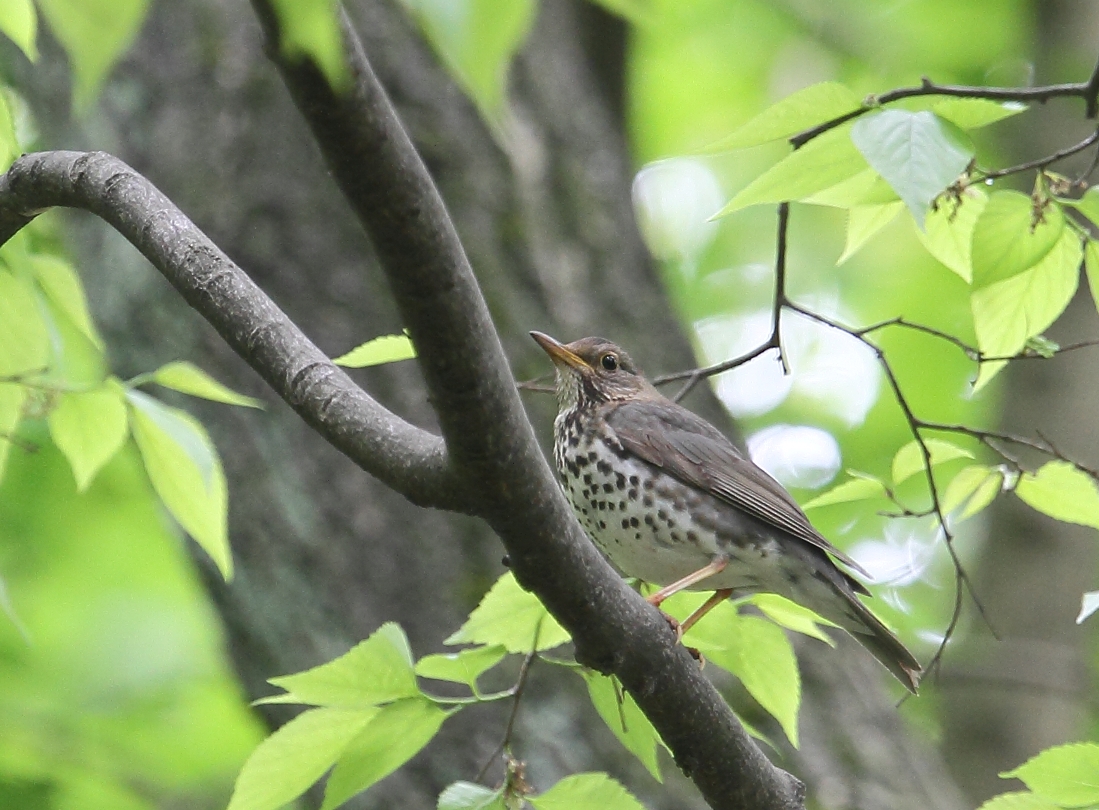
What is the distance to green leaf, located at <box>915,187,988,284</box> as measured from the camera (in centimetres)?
288

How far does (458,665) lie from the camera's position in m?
2.55

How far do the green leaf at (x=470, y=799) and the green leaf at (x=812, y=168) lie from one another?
131 cm

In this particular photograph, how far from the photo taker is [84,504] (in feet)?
25.3

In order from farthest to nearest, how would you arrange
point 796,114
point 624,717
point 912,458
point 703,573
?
point 703,573
point 912,458
point 624,717
point 796,114

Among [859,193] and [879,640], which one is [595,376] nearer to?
[879,640]

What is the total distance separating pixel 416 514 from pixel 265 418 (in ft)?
2.52

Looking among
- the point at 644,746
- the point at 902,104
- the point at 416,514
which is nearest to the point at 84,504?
the point at 416,514

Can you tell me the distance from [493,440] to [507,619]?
2.50 feet

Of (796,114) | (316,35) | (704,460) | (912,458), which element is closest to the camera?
(316,35)

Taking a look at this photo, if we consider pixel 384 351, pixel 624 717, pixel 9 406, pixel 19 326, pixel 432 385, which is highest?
pixel 19 326

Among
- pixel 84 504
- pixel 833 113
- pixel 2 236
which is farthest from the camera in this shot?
pixel 84 504

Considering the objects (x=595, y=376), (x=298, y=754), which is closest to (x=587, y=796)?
(x=298, y=754)

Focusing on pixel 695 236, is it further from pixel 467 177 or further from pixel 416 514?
pixel 416 514

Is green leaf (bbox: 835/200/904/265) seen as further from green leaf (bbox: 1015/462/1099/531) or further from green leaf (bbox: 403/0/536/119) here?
green leaf (bbox: 403/0/536/119)
